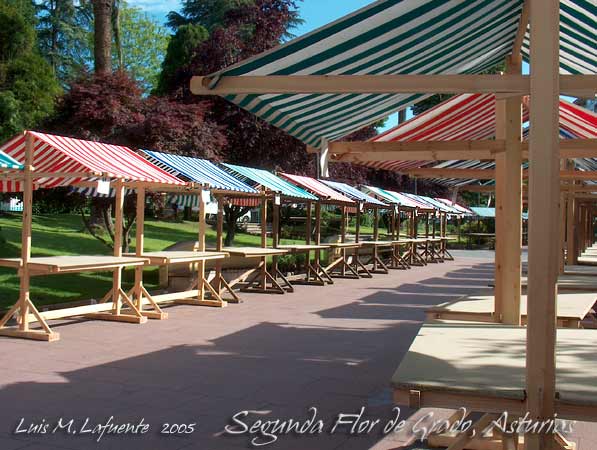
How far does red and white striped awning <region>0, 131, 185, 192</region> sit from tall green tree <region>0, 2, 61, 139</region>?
8.40 metres

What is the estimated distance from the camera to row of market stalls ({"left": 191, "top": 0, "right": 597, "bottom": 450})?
2.97 meters

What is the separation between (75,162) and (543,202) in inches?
237

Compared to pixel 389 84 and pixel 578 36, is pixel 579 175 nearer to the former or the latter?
pixel 578 36

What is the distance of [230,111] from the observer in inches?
862

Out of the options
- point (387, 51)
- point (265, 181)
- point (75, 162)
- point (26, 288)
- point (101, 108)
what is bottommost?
point (26, 288)

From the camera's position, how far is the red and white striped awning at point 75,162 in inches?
303

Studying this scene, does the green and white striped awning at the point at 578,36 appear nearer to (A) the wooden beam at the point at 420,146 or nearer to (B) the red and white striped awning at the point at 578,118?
(B) the red and white striped awning at the point at 578,118

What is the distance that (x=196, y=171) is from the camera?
34.7ft

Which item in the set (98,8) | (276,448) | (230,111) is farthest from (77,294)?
(230,111)

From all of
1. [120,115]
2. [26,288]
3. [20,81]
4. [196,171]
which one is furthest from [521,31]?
[20,81]

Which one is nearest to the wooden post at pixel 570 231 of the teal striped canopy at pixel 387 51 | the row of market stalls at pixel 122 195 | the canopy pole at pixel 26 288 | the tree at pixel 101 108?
the row of market stalls at pixel 122 195

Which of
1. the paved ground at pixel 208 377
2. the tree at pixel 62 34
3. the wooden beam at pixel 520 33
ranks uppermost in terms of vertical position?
the tree at pixel 62 34

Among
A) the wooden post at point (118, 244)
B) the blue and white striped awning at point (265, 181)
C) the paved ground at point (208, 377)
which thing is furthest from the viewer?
the blue and white striped awning at point (265, 181)

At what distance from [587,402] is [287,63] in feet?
7.98
